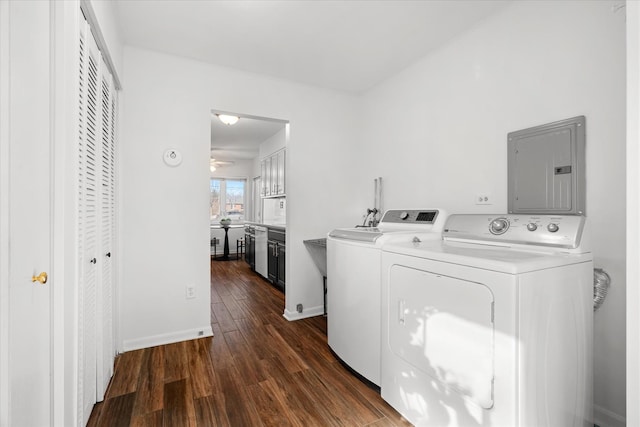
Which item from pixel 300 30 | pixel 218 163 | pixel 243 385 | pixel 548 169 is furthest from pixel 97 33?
pixel 218 163

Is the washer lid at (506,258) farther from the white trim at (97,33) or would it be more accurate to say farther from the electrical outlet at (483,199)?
the white trim at (97,33)

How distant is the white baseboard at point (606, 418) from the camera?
1.48 meters

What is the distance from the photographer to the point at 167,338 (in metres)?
2.52

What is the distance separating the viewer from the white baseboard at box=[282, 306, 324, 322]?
121 inches

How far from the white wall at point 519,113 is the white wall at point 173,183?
121cm

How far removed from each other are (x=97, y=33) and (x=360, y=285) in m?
2.09

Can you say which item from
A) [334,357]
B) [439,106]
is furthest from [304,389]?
[439,106]

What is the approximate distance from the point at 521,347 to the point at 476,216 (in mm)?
876

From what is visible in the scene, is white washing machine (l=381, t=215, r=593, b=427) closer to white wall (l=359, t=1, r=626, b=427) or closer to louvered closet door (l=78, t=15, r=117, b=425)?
white wall (l=359, t=1, r=626, b=427)

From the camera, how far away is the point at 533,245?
1.47 metres

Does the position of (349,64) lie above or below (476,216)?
above

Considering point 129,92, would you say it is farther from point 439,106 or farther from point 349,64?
point 439,106

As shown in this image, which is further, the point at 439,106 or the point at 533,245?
the point at 439,106

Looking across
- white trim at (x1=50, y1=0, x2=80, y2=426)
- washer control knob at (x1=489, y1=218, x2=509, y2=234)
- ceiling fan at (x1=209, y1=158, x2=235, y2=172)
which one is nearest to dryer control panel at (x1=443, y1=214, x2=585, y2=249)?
washer control knob at (x1=489, y1=218, x2=509, y2=234)
